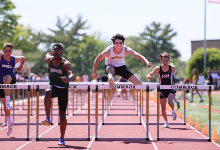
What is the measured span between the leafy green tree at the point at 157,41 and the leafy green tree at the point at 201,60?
14.1 m

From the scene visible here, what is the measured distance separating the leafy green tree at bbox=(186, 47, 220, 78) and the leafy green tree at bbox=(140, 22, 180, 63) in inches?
556

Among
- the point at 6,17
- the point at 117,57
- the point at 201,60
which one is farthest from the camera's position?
the point at 201,60

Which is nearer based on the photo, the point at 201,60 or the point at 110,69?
the point at 110,69

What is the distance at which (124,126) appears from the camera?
33.6ft

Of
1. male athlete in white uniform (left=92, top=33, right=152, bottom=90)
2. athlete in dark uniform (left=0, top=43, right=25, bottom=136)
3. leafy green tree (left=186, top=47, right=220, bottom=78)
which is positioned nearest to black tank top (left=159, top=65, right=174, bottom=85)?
male athlete in white uniform (left=92, top=33, right=152, bottom=90)

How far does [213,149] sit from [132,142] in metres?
1.76

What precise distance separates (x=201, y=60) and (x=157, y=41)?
62.4ft

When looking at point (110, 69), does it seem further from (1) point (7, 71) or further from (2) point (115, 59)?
(1) point (7, 71)

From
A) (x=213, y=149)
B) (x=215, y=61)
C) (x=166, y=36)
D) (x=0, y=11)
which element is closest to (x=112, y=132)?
(x=213, y=149)

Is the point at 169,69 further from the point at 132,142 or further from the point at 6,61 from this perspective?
the point at 6,61

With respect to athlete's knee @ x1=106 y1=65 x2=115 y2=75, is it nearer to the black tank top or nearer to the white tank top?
the white tank top

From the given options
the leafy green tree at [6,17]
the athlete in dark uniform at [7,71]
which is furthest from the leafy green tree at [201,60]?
the athlete in dark uniform at [7,71]

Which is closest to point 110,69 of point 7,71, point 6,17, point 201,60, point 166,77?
point 166,77

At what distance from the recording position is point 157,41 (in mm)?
71750
